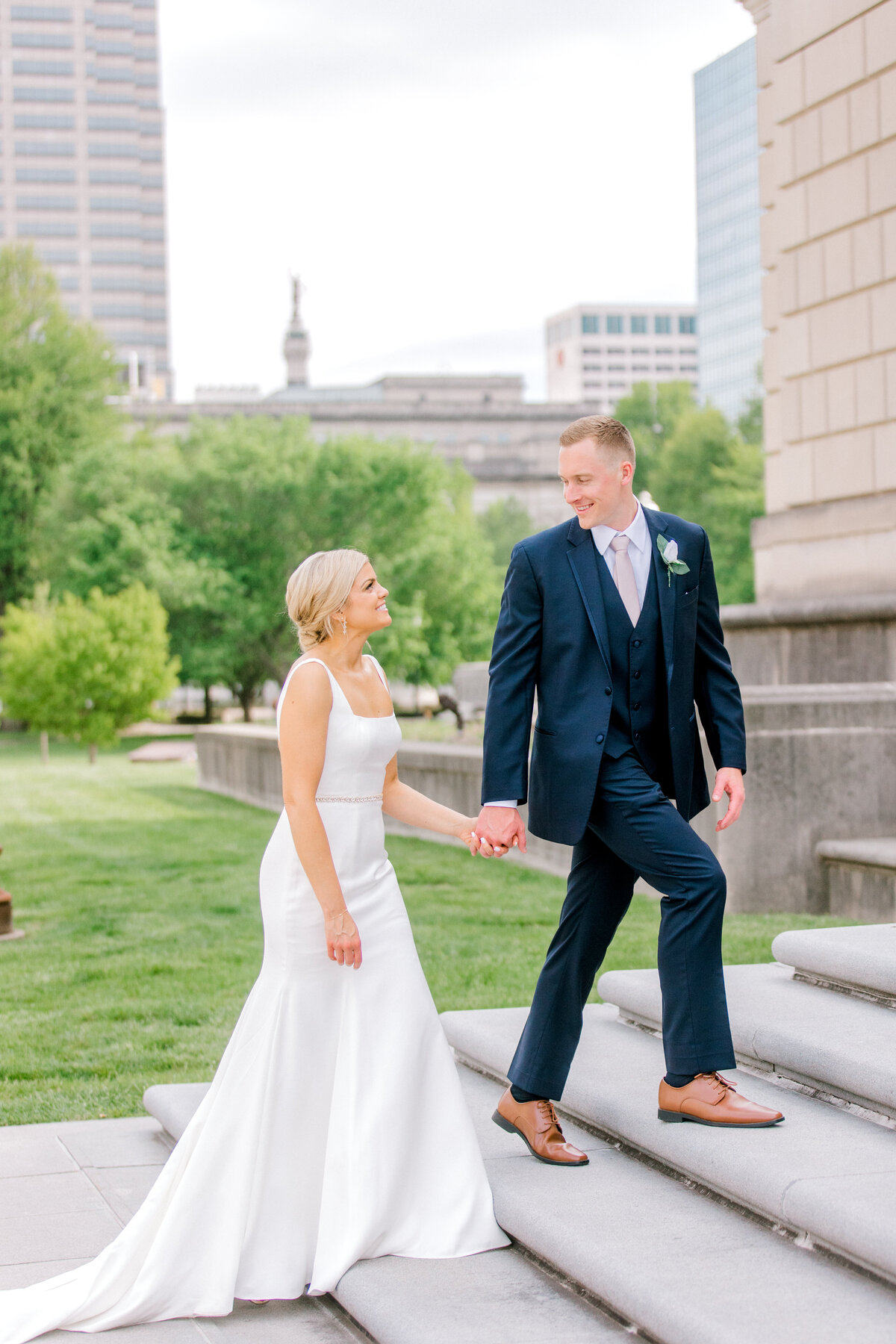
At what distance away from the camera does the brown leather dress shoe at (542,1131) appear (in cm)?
442

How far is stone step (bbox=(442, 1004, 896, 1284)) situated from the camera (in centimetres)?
352

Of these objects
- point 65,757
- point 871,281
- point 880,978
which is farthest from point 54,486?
point 880,978

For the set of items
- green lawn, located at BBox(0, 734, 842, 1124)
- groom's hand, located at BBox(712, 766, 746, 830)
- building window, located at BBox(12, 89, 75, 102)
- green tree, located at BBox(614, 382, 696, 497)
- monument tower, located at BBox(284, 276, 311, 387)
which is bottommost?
green lawn, located at BBox(0, 734, 842, 1124)

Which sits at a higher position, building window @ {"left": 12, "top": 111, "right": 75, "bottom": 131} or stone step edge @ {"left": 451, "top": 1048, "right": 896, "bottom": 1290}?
building window @ {"left": 12, "top": 111, "right": 75, "bottom": 131}

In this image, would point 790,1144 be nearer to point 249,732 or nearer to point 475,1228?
point 475,1228

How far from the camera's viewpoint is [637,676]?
4.29m

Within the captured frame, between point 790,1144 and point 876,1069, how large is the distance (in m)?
0.39

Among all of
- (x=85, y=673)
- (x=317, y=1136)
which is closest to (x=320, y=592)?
(x=317, y=1136)

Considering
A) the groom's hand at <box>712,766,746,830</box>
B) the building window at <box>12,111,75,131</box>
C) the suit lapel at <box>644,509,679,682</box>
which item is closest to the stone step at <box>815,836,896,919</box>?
the groom's hand at <box>712,766,746,830</box>

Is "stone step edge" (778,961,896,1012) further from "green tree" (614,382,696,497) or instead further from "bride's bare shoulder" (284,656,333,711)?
"green tree" (614,382,696,497)

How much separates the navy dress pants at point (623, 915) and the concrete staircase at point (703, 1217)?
0.96ft

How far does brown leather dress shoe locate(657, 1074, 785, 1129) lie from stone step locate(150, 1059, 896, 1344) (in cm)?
19

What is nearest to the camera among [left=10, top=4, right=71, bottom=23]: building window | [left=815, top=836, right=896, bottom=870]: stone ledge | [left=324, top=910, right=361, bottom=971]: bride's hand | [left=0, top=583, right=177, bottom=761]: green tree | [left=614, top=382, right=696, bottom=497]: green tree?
[left=324, top=910, right=361, bottom=971]: bride's hand

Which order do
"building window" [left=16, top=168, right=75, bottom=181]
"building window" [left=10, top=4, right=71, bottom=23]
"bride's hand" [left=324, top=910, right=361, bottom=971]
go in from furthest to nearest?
"building window" [left=10, top=4, right=71, bottom=23] → "building window" [left=16, top=168, right=75, bottom=181] → "bride's hand" [left=324, top=910, right=361, bottom=971]
